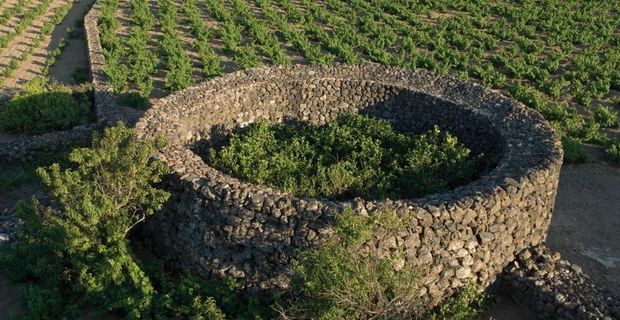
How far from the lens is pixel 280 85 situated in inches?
570

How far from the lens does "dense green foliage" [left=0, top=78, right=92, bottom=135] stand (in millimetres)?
15734

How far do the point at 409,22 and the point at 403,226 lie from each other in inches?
767

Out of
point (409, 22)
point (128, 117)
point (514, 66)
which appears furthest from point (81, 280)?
point (409, 22)

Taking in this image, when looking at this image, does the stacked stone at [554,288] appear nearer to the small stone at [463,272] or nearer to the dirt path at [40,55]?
the small stone at [463,272]

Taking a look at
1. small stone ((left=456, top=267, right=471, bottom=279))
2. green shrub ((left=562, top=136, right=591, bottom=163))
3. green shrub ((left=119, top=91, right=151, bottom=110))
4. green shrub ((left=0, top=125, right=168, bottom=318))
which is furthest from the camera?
green shrub ((left=119, top=91, right=151, bottom=110))

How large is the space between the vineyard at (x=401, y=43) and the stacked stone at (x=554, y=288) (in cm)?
616

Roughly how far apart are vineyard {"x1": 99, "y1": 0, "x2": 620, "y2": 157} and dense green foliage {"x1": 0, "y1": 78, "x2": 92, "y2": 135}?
194 centimetres

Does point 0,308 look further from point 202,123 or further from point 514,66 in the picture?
point 514,66

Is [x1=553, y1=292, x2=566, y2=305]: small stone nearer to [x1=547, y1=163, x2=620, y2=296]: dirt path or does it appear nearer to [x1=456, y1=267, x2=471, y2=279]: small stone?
[x1=547, y1=163, x2=620, y2=296]: dirt path

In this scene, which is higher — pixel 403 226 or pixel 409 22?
pixel 403 226

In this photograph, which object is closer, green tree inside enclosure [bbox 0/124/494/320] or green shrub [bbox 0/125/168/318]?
green tree inside enclosure [bbox 0/124/494/320]

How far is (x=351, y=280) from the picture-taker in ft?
25.9

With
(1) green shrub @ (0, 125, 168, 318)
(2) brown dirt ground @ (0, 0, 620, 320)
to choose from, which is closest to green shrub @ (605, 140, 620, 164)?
(2) brown dirt ground @ (0, 0, 620, 320)

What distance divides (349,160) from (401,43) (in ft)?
40.5
